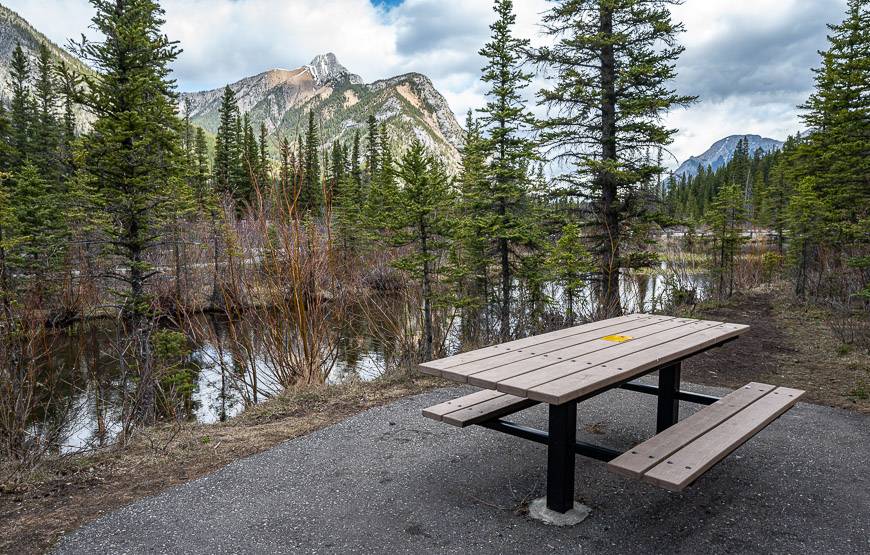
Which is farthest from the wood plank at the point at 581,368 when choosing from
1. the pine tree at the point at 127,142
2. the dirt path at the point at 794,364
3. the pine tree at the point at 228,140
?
the pine tree at the point at 228,140

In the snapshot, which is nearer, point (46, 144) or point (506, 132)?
point (506, 132)

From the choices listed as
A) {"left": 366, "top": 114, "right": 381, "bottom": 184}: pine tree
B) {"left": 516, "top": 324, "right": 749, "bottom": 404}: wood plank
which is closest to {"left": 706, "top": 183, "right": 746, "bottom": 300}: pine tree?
{"left": 516, "top": 324, "right": 749, "bottom": 404}: wood plank

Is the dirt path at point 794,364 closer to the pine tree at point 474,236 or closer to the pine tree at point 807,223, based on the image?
the pine tree at point 474,236

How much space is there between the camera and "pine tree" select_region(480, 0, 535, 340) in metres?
11.3

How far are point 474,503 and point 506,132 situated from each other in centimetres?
981

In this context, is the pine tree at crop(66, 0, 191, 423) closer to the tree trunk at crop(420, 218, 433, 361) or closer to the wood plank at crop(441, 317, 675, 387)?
the tree trunk at crop(420, 218, 433, 361)

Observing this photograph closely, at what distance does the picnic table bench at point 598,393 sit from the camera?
228 cm

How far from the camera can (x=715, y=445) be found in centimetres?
245

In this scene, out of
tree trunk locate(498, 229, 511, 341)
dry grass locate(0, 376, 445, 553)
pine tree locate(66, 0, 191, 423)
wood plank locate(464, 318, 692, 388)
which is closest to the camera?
wood plank locate(464, 318, 692, 388)

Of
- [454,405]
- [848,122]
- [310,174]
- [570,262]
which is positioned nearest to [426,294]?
[570,262]

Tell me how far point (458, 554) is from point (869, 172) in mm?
14411

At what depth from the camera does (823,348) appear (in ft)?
23.2

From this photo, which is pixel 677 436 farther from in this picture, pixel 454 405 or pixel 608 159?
pixel 608 159

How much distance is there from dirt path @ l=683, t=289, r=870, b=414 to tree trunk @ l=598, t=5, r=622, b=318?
2978 millimetres
